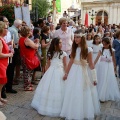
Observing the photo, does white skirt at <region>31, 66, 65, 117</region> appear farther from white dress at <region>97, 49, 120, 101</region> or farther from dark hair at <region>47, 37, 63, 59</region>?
white dress at <region>97, 49, 120, 101</region>

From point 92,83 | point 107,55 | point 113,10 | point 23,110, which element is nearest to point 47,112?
point 23,110

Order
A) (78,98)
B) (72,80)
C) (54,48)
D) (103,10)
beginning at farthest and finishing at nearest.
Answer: (103,10) < (54,48) < (72,80) < (78,98)

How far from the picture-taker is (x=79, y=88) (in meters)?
4.48

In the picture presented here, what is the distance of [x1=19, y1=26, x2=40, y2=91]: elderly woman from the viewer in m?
5.95

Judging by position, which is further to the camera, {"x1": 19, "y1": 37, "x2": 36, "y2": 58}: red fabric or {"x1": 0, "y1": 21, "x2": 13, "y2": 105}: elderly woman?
{"x1": 19, "y1": 37, "x2": 36, "y2": 58}: red fabric

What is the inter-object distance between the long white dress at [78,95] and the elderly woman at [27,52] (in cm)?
177

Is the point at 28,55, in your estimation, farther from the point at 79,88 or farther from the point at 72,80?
the point at 79,88

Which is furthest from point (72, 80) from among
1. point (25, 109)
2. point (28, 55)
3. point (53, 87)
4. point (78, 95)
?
point (28, 55)

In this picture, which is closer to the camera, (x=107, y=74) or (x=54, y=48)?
(x=54, y=48)

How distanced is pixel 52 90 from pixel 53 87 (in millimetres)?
63

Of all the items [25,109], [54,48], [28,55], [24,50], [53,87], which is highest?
[54,48]

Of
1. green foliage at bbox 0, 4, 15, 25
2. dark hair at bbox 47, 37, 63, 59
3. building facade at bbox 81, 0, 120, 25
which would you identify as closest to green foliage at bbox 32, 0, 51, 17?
green foliage at bbox 0, 4, 15, 25

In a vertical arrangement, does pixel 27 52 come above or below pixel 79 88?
above

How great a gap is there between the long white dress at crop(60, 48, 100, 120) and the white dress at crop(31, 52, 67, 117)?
18cm
